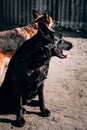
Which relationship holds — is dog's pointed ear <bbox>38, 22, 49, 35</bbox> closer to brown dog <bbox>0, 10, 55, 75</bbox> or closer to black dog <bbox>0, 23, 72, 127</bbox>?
black dog <bbox>0, 23, 72, 127</bbox>

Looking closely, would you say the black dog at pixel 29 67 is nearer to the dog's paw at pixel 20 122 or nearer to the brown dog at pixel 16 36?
the dog's paw at pixel 20 122

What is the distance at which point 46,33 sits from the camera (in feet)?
18.1

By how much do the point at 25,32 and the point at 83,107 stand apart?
112 inches

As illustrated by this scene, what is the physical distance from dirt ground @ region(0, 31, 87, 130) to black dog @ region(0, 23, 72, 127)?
1.11 ft

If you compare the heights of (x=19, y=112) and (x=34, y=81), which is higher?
(x=34, y=81)

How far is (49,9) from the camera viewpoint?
14797mm

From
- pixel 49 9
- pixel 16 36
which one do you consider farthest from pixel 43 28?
pixel 49 9

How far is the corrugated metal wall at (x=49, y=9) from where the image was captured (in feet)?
47.8

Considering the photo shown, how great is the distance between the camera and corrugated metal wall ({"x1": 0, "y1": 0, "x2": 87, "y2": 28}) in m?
14.6

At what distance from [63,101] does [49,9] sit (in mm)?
8300

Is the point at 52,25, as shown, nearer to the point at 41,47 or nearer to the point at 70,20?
the point at 41,47

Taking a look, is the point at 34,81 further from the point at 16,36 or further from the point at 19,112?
the point at 16,36

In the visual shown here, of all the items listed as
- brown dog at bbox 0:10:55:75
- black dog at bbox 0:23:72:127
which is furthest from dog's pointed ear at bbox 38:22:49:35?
brown dog at bbox 0:10:55:75

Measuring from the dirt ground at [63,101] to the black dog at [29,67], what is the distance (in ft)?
1.11
